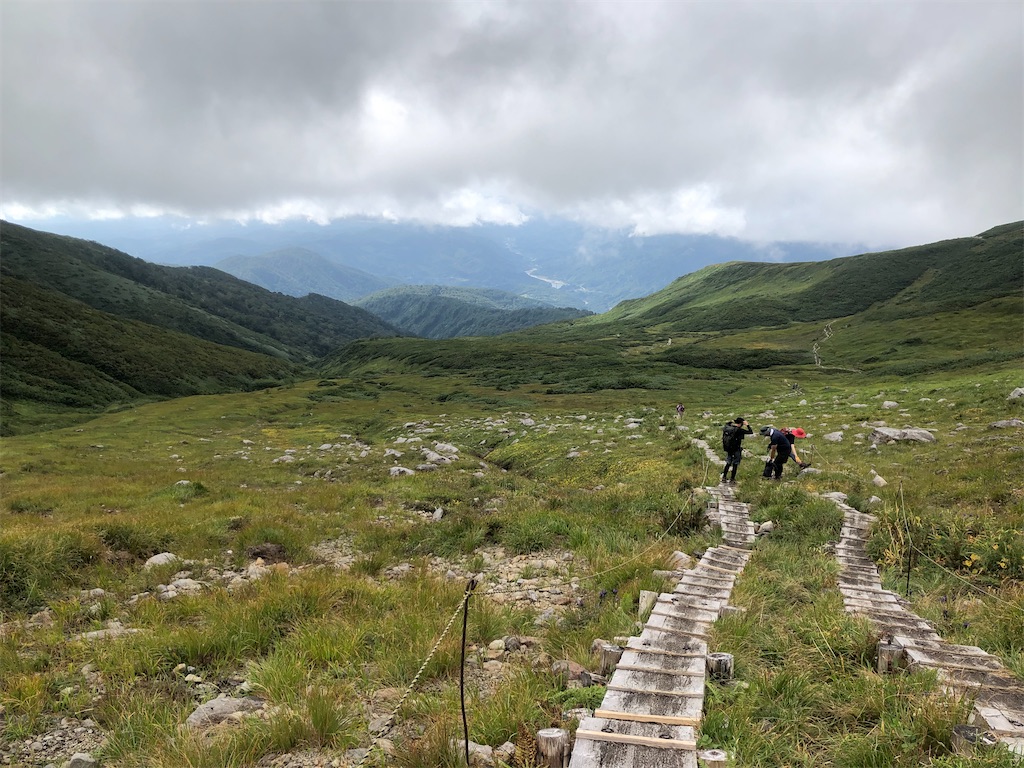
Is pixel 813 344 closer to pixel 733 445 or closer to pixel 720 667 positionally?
pixel 733 445

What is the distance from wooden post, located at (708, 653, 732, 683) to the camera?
5398 mm

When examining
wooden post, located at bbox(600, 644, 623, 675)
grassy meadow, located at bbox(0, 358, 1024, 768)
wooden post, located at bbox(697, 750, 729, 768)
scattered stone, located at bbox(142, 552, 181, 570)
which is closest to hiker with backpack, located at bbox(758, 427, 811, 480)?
grassy meadow, located at bbox(0, 358, 1024, 768)

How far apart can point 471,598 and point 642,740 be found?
4.97 metres

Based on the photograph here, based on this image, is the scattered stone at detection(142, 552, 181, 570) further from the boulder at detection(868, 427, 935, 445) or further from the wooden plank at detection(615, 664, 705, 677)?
the boulder at detection(868, 427, 935, 445)

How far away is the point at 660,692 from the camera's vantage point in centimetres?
481

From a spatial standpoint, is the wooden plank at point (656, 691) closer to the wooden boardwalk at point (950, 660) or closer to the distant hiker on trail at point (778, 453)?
the wooden boardwalk at point (950, 660)

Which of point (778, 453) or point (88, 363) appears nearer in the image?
point (778, 453)

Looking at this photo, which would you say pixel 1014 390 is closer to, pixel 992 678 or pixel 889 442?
pixel 889 442

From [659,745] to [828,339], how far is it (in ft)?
488

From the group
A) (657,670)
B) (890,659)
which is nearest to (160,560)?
(657,670)

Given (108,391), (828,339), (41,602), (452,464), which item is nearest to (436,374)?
(108,391)

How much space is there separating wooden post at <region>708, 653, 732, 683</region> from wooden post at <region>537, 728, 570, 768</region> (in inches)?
90.8

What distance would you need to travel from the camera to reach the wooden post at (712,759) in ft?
12.2

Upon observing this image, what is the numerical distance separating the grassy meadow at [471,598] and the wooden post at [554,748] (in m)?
0.53
